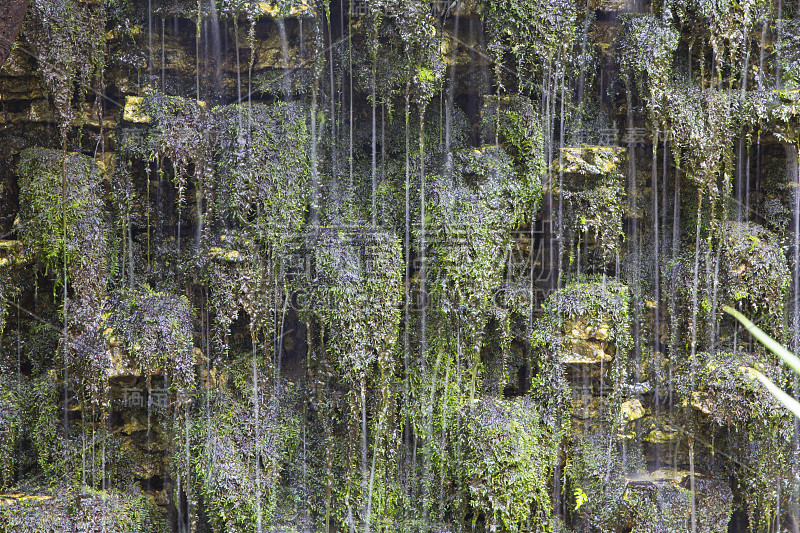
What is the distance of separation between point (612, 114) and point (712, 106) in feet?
2.20

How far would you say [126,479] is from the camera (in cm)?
405

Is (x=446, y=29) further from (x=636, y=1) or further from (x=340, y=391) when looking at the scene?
(x=340, y=391)

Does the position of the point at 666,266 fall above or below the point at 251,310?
above

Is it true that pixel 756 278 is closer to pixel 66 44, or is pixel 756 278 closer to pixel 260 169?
pixel 260 169

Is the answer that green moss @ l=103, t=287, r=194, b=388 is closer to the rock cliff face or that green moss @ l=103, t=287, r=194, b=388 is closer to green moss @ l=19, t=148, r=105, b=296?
the rock cliff face

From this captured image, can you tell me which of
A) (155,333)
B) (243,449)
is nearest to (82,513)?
(243,449)

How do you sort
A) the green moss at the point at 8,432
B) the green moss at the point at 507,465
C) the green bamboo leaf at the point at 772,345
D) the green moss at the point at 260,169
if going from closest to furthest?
the green bamboo leaf at the point at 772,345 < the green moss at the point at 8,432 < the green moss at the point at 507,465 < the green moss at the point at 260,169

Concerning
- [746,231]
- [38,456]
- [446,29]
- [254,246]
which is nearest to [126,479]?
[38,456]

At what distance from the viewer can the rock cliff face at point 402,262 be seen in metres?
3.97

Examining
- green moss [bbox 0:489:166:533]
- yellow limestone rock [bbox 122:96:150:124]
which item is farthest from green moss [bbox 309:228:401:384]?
green moss [bbox 0:489:166:533]

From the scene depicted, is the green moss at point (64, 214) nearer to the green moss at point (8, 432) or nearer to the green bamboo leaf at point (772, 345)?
the green moss at point (8, 432)

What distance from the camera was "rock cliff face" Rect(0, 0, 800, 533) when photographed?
156 inches

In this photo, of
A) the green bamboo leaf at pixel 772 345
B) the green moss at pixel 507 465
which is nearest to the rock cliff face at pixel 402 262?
the green moss at pixel 507 465

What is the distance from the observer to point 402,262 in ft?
13.7
